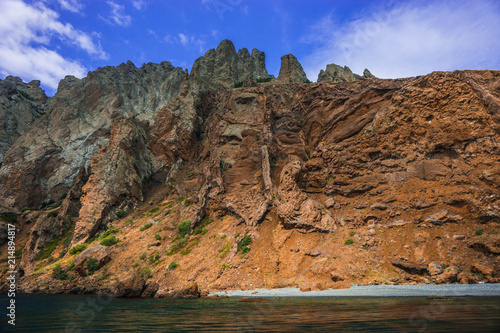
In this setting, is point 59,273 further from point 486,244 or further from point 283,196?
point 486,244

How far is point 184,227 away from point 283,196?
1692 centimetres

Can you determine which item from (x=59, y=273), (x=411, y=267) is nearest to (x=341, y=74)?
(x=411, y=267)

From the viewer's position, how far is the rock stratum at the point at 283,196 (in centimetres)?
2528

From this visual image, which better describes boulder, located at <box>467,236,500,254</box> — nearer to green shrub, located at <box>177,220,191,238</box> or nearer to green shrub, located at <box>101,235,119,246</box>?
green shrub, located at <box>177,220,191,238</box>

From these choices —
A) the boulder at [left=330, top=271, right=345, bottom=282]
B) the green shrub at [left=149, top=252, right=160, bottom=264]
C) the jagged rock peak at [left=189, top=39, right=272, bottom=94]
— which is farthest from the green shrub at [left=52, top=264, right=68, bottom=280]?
the jagged rock peak at [left=189, top=39, right=272, bottom=94]

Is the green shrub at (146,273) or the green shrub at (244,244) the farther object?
the green shrub at (146,273)

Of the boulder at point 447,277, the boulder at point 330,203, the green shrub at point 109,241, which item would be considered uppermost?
the boulder at point 330,203

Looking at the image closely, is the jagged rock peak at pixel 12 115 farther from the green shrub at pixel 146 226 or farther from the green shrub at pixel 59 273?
the green shrub at pixel 146 226

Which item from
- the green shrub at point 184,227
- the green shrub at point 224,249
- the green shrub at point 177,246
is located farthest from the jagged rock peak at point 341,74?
the green shrub at point 177,246

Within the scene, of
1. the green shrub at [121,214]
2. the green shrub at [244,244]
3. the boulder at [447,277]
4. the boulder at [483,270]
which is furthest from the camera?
the green shrub at [121,214]

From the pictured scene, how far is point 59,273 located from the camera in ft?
127

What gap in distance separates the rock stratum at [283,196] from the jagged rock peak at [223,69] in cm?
588

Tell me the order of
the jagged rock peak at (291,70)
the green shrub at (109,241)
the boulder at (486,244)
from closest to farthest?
1. the boulder at (486,244)
2. the green shrub at (109,241)
3. the jagged rock peak at (291,70)

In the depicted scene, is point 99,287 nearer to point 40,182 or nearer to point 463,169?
point 463,169
